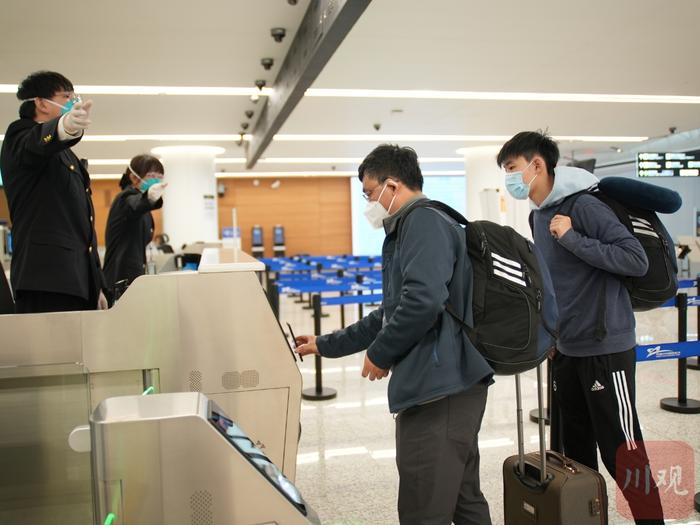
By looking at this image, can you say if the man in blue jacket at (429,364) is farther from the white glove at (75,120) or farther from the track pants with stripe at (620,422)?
the white glove at (75,120)

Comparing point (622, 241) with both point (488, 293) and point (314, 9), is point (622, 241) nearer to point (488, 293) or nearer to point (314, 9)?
point (488, 293)

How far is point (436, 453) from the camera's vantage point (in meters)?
1.76

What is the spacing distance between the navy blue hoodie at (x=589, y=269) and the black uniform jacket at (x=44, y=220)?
1.79 metres

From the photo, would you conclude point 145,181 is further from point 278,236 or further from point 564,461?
point 278,236

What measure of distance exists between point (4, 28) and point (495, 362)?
535 cm

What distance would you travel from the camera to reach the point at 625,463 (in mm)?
2188

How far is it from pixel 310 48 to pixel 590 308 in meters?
3.62

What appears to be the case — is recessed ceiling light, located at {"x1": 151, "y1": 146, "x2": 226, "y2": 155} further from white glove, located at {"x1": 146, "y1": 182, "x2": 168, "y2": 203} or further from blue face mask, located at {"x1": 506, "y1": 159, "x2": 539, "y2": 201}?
blue face mask, located at {"x1": 506, "y1": 159, "x2": 539, "y2": 201}

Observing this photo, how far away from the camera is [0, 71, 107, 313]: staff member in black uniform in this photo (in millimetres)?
2178

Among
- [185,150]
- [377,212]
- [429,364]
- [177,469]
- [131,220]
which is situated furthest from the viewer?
[185,150]

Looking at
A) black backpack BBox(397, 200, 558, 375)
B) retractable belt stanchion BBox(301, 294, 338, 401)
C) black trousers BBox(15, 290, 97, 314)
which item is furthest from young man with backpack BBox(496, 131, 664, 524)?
retractable belt stanchion BBox(301, 294, 338, 401)

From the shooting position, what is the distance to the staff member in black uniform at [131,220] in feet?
11.0

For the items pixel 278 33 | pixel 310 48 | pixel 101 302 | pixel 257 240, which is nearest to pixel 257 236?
pixel 257 240

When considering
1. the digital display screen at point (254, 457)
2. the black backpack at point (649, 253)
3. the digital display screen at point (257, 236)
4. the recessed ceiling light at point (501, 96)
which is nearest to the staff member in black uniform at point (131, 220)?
the black backpack at point (649, 253)
